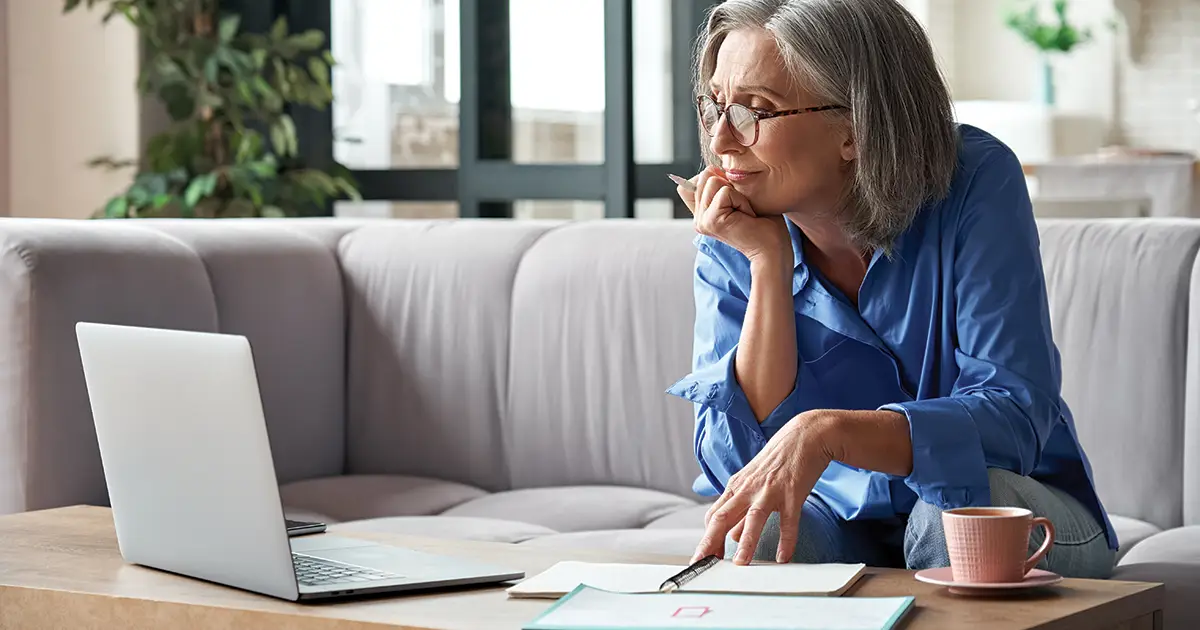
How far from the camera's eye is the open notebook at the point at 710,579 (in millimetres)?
1207

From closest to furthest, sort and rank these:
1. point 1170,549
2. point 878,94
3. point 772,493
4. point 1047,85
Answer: point 772,493 → point 878,94 → point 1170,549 → point 1047,85

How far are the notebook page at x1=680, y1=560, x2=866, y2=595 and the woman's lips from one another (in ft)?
1.68

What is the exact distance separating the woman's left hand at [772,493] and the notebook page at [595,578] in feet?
0.18

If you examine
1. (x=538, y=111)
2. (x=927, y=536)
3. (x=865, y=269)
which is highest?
(x=538, y=111)

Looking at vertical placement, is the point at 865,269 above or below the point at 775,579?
above

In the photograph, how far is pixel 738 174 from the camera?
168cm

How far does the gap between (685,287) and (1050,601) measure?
4.98 ft

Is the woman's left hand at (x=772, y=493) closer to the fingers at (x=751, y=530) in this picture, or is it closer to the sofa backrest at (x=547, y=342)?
the fingers at (x=751, y=530)

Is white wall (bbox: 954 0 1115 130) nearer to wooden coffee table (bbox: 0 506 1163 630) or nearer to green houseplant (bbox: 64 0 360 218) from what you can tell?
green houseplant (bbox: 64 0 360 218)

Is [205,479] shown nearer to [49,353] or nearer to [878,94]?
[878,94]

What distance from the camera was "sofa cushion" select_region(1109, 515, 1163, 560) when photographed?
2.11m

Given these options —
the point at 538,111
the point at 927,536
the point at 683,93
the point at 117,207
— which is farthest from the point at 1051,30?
the point at 927,536

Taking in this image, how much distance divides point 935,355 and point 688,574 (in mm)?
526

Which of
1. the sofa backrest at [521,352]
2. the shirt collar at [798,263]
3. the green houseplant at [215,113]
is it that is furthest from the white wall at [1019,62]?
the shirt collar at [798,263]
